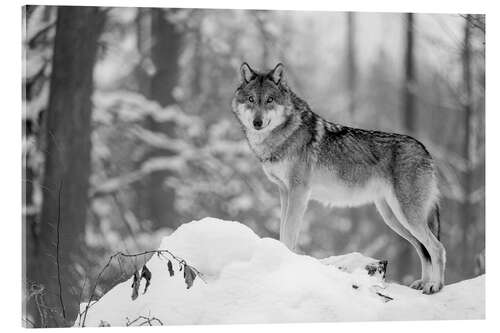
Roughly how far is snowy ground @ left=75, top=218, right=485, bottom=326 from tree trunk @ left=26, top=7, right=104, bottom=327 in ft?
3.37

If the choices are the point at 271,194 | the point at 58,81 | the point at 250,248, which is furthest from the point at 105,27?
the point at 250,248

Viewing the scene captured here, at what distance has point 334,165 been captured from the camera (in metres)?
6.62

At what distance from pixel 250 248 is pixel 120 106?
12.9 ft

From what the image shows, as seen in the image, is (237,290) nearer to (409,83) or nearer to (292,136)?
(292,136)

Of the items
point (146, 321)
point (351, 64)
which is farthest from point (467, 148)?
point (146, 321)

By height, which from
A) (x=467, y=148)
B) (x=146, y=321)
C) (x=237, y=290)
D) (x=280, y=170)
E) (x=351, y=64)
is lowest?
(x=146, y=321)

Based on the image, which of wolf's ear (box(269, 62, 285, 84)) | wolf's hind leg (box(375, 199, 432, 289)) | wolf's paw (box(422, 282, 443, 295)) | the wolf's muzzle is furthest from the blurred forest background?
the wolf's muzzle

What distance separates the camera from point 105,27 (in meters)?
8.16

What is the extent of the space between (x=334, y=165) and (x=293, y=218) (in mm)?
680

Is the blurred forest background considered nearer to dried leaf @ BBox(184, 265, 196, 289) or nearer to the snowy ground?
the snowy ground

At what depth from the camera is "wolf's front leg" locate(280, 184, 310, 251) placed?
630 cm

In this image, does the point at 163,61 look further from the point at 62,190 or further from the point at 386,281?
the point at 386,281

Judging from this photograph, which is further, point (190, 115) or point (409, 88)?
point (190, 115)

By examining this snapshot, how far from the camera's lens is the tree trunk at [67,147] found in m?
6.99
